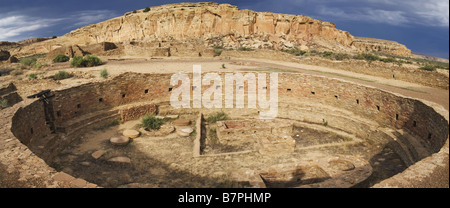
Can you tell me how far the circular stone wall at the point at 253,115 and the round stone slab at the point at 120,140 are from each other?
2.03m

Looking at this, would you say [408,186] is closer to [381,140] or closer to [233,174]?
[233,174]

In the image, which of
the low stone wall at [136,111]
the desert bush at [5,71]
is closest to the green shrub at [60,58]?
the desert bush at [5,71]

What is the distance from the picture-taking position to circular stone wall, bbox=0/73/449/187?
18.6ft

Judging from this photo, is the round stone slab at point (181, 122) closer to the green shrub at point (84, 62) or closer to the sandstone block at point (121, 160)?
the sandstone block at point (121, 160)

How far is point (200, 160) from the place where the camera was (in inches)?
403

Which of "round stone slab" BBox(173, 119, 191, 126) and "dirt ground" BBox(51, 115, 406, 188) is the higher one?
"round stone slab" BBox(173, 119, 191, 126)

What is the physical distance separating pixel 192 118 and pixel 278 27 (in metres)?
43.6

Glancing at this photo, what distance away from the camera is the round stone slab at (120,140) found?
11335 mm

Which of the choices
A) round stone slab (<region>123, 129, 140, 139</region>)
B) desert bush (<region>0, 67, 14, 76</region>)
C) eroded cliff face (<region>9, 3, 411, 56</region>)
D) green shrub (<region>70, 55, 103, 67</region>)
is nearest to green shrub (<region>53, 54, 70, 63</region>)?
desert bush (<region>0, 67, 14, 76</region>)

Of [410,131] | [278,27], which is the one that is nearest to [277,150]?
[410,131]

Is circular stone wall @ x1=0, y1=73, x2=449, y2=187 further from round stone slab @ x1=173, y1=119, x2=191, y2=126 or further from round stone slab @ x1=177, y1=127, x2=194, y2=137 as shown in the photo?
round stone slab @ x1=177, y1=127, x2=194, y2=137

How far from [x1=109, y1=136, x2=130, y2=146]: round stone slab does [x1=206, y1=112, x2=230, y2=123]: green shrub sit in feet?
16.8

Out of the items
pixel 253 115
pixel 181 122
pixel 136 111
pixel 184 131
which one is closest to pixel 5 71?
pixel 136 111

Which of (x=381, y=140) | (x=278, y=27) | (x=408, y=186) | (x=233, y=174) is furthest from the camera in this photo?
(x=278, y=27)
